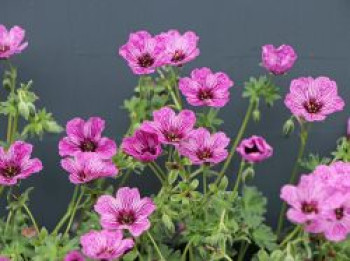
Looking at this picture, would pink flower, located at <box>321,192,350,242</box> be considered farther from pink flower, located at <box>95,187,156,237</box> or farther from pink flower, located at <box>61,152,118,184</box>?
pink flower, located at <box>61,152,118,184</box>

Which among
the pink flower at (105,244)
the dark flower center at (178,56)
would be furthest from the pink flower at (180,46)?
the pink flower at (105,244)

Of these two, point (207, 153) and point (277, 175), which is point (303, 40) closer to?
point (277, 175)

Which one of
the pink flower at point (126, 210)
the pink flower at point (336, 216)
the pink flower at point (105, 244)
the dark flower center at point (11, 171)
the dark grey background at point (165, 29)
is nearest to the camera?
the pink flower at point (336, 216)

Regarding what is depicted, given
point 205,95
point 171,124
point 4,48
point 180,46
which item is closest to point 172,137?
point 171,124

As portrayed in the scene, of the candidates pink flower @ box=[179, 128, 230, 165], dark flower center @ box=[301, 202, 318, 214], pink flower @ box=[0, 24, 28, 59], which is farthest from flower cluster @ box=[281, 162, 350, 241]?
pink flower @ box=[0, 24, 28, 59]

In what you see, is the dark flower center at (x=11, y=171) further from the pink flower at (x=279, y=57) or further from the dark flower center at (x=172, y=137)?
the pink flower at (x=279, y=57)

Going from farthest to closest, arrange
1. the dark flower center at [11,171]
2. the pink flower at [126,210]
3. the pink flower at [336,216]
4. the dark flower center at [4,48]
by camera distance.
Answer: the dark flower center at [4,48] < the dark flower center at [11,171] < the pink flower at [126,210] < the pink flower at [336,216]

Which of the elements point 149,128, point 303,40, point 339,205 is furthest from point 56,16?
point 339,205
